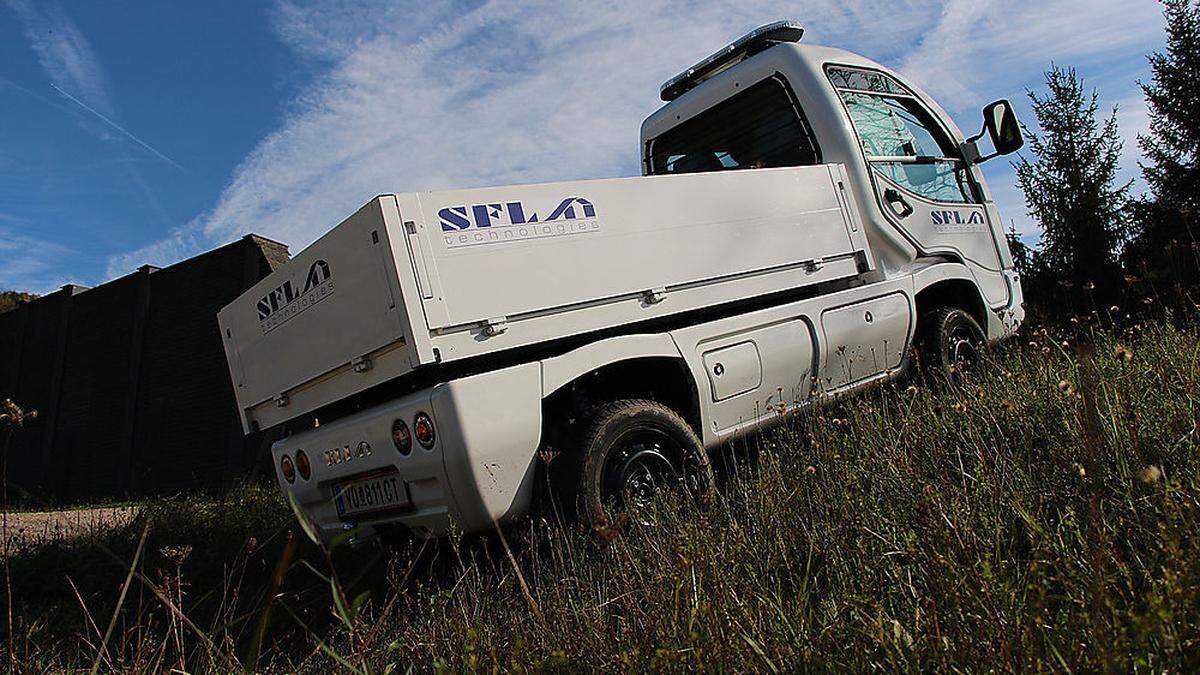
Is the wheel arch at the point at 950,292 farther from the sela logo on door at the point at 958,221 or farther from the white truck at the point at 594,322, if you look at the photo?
the sela logo on door at the point at 958,221

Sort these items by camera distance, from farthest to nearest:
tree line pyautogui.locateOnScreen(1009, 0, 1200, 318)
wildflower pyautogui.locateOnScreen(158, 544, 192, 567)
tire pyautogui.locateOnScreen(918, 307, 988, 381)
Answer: tree line pyautogui.locateOnScreen(1009, 0, 1200, 318)
tire pyautogui.locateOnScreen(918, 307, 988, 381)
wildflower pyautogui.locateOnScreen(158, 544, 192, 567)

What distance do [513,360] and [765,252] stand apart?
1585 mm

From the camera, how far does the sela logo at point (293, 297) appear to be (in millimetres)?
4012

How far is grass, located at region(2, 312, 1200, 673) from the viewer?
1.79 meters

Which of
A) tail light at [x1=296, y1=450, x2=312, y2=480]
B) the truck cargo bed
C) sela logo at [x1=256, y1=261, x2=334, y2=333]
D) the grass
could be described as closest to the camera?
the grass

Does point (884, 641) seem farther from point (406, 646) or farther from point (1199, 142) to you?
point (1199, 142)

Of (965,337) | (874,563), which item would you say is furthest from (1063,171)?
(874,563)

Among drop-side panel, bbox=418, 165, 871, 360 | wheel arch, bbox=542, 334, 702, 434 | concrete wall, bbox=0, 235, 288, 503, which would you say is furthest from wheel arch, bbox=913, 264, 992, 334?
concrete wall, bbox=0, 235, 288, 503

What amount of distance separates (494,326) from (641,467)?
93 centimetres

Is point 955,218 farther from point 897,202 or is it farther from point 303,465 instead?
point 303,465

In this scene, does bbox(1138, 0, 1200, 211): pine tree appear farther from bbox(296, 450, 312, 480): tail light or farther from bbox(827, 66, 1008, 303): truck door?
bbox(296, 450, 312, 480): tail light

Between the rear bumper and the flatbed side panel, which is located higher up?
the flatbed side panel

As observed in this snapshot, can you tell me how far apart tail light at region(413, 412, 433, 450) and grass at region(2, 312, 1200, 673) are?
0.53 meters

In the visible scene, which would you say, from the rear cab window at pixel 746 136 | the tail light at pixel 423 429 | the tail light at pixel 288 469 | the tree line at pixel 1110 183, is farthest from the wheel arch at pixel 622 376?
the tree line at pixel 1110 183
